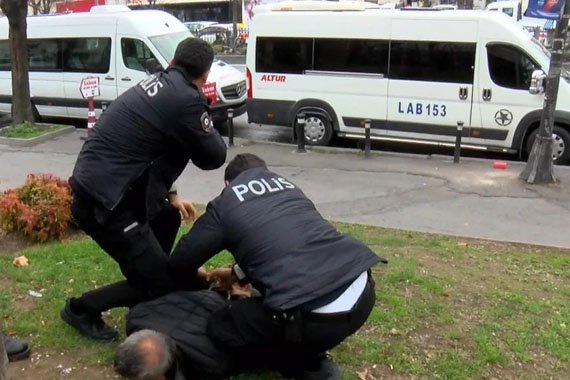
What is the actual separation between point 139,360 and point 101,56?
10703 mm

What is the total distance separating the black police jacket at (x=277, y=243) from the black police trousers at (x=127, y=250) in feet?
1.04

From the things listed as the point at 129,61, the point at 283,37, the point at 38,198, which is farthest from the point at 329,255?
the point at 129,61

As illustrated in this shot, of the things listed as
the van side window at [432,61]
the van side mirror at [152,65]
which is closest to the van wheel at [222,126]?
the van side mirror at [152,65]

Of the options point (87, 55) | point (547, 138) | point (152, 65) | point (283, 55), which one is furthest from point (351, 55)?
point (87, 55)

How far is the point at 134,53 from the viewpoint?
12.5 meters

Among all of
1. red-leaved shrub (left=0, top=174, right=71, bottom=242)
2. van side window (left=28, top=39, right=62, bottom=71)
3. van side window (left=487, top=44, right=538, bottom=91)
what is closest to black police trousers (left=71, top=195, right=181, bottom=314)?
red-leaved shrub (left=0, top=174, right=71, bottom=242)

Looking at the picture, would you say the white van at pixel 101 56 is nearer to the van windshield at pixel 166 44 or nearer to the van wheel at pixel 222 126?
the van windshield at pixel 166 44

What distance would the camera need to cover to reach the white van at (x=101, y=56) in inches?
490

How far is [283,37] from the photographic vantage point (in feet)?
37.4

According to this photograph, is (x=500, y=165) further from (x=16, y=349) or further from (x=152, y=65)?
(x=16, y=349)

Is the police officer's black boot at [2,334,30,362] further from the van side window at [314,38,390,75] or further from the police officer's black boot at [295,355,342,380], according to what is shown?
the van side window at [314,38,390,75]

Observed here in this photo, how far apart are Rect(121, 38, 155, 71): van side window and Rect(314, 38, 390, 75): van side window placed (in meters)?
3.43

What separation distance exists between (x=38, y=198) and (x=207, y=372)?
10.7 feet

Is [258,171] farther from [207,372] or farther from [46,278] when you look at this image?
[46,278]
